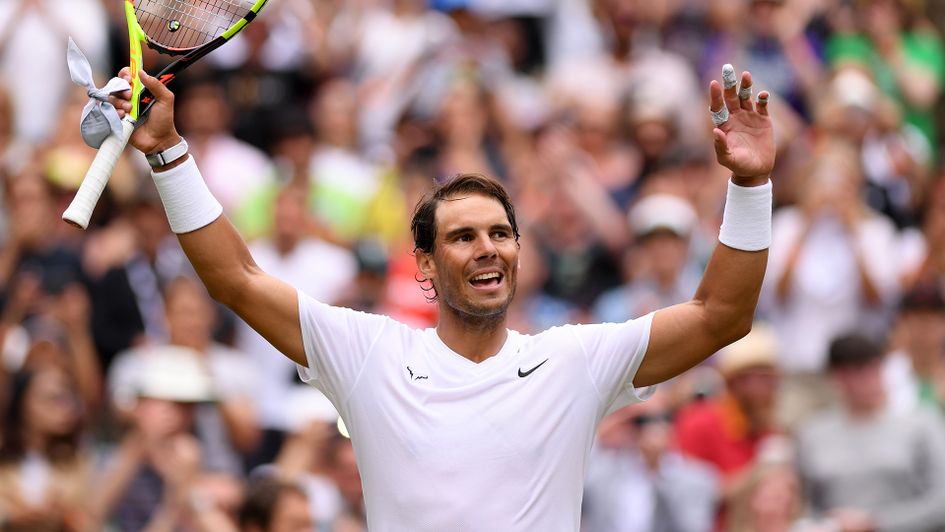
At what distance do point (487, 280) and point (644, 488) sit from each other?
3.58 m

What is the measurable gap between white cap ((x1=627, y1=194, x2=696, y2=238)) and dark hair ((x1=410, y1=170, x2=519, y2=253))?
15.9 feet

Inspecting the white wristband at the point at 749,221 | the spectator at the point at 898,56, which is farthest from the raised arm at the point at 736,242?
the spectator at the point at 898,56

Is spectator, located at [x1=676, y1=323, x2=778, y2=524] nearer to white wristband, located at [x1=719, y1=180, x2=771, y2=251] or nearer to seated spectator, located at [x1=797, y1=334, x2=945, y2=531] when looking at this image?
seated spectator, located at [x1=797, y1=334, x2=945, y2=531]

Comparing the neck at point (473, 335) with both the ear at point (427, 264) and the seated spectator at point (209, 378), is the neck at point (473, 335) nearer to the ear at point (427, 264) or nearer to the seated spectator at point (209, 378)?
the ear at point (427, 264)

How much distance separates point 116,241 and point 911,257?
198 inches

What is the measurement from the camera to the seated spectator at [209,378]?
9609mm

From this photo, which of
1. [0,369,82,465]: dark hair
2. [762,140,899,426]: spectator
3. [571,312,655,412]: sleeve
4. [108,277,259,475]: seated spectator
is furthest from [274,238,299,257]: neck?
[571,312,655,412]: sleeve

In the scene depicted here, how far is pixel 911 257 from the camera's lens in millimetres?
11469

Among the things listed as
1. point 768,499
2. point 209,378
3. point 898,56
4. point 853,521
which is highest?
point 898,56

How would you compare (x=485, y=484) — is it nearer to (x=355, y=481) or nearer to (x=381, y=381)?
(x=381, y=381)

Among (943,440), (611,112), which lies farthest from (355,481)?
(611,112)

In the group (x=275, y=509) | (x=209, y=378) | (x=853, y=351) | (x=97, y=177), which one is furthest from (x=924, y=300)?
(x=97, y=177)

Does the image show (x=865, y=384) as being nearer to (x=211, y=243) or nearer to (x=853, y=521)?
(x=853, y=521)

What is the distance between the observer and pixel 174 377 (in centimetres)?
941
